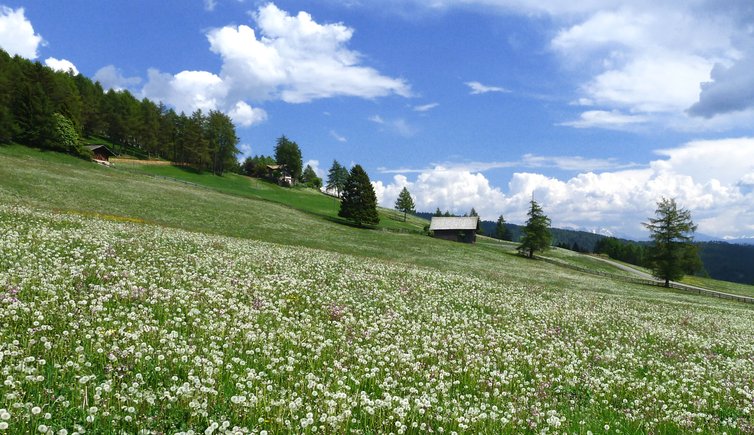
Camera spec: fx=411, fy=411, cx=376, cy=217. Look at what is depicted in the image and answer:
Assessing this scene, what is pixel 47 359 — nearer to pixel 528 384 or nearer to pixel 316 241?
pixel 528 384

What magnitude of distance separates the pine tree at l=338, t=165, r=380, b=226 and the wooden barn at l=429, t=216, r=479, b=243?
21.3 m

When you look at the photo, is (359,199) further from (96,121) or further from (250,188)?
(96,121)

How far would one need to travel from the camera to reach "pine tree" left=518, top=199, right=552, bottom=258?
8338 cm

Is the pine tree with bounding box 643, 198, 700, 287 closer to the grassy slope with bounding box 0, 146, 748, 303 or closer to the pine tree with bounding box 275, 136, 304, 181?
the grassy slope with bounding box 0, 146, 748, 303

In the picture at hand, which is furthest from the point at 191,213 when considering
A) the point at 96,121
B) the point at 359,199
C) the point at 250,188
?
the point at 96,121

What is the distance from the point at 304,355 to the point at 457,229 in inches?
3633

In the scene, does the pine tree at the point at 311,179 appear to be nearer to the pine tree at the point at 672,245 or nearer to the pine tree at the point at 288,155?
the pine tree at the point at 288,155

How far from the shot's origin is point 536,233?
84062 millimetres

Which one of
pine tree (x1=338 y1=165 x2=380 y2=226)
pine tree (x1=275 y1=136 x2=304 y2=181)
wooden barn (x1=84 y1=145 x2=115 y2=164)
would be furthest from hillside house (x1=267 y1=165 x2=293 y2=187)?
pine tree (x1=338 y1=165 x2=380 y2=226)

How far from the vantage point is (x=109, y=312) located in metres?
8.41

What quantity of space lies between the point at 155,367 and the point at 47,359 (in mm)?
1555

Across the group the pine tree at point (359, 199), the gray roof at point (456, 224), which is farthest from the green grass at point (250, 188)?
the pine tree at point (359, 199)

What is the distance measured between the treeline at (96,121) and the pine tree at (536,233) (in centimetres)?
8588

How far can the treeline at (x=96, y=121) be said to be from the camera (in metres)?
72.2
